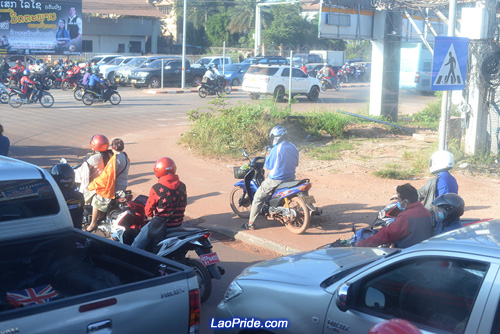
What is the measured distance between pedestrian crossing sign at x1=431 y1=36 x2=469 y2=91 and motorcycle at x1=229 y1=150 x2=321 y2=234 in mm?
2374

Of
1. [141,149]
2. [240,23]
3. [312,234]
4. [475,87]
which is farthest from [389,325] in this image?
[240,23]

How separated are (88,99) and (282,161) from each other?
56.0 feet

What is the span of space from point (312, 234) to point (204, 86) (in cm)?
2111

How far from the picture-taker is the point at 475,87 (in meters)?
12.7

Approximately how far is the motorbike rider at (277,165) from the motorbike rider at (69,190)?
2.69m

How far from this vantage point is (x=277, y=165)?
8234mm

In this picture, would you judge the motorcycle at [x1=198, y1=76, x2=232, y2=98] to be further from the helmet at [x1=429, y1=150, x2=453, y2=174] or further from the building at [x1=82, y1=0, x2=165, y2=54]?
Result: the building at [x1=82, y1=0, x2=165, y2=54]

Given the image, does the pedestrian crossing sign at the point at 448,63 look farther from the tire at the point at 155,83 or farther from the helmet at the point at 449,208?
the tire at the point at 155,83

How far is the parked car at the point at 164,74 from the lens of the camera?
3294 cm

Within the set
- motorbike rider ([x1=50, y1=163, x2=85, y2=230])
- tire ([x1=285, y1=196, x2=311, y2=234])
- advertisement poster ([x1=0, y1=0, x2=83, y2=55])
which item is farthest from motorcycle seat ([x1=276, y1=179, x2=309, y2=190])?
advertisement poster ([x1=0, y1=0, x2=83, y2=55])

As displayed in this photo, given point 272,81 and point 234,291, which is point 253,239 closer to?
point 234,291

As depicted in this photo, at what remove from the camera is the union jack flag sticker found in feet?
13.2

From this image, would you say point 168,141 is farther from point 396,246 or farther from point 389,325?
point 389,325

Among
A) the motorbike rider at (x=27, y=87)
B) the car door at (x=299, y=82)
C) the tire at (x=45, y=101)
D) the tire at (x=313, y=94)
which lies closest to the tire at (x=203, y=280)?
the tire at (x=45, y=101)
